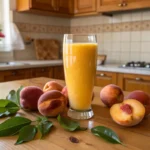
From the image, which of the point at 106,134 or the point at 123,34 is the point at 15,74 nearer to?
the point at 123,34

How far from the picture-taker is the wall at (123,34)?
105 inches

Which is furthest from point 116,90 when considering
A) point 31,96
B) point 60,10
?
point 60,10

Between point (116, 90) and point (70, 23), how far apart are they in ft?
9.68

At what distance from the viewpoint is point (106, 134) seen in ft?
1.74

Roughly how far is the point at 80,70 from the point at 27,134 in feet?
0.79

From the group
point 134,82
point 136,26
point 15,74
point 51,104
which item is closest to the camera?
point 51,104

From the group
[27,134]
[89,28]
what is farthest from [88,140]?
[89,28]

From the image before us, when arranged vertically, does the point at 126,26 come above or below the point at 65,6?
below

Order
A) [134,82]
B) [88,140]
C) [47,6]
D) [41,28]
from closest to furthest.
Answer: [88,140], [134,82], [47,6], [41,28]

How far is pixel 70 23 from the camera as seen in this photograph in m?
3.53

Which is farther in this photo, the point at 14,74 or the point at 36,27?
the point at 36,27

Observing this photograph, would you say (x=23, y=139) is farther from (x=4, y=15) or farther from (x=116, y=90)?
(x=4, y=15)

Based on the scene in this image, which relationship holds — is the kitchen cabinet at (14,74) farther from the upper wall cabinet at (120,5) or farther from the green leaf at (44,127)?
the green leaf at (44,127)

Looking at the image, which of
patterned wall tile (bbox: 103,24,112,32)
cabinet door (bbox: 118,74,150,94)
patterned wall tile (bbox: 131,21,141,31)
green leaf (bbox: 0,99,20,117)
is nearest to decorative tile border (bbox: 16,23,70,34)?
patterned wall tile (bbox: 103,24,112,32)
